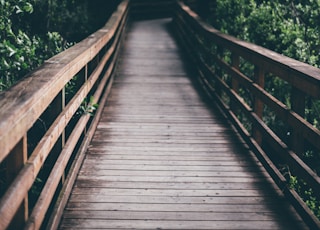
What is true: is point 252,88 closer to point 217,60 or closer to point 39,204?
point 217,60

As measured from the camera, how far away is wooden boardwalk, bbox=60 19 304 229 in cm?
351

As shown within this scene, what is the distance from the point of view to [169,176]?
4336 millimetres

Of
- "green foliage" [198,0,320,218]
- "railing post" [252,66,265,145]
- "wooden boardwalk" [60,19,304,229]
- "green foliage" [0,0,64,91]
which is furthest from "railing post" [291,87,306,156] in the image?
"green foliage" [198,0,320,218]

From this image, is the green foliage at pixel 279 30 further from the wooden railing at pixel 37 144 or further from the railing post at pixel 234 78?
the wooden railing at pixel 37 144

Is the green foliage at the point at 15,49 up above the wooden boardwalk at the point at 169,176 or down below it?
above

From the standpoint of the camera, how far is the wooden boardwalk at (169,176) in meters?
3.51

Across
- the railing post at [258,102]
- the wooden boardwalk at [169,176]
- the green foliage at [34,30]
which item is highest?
the green foliage at [34,30]

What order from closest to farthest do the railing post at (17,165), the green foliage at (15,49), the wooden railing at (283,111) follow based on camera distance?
the railing post at (17,165), the wooden railing at (283,111), the green foliage at (15,49)

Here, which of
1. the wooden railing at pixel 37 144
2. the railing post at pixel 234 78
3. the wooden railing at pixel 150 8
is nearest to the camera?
the wooden railing at pixel 37 144

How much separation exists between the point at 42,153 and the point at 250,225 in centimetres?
144

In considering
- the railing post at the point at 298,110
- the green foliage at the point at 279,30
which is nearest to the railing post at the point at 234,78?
the green foliage at the point at 279,30

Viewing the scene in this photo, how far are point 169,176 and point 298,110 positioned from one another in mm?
1164

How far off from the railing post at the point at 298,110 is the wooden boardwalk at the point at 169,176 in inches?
14.9

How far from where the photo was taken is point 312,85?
11.2 ft
